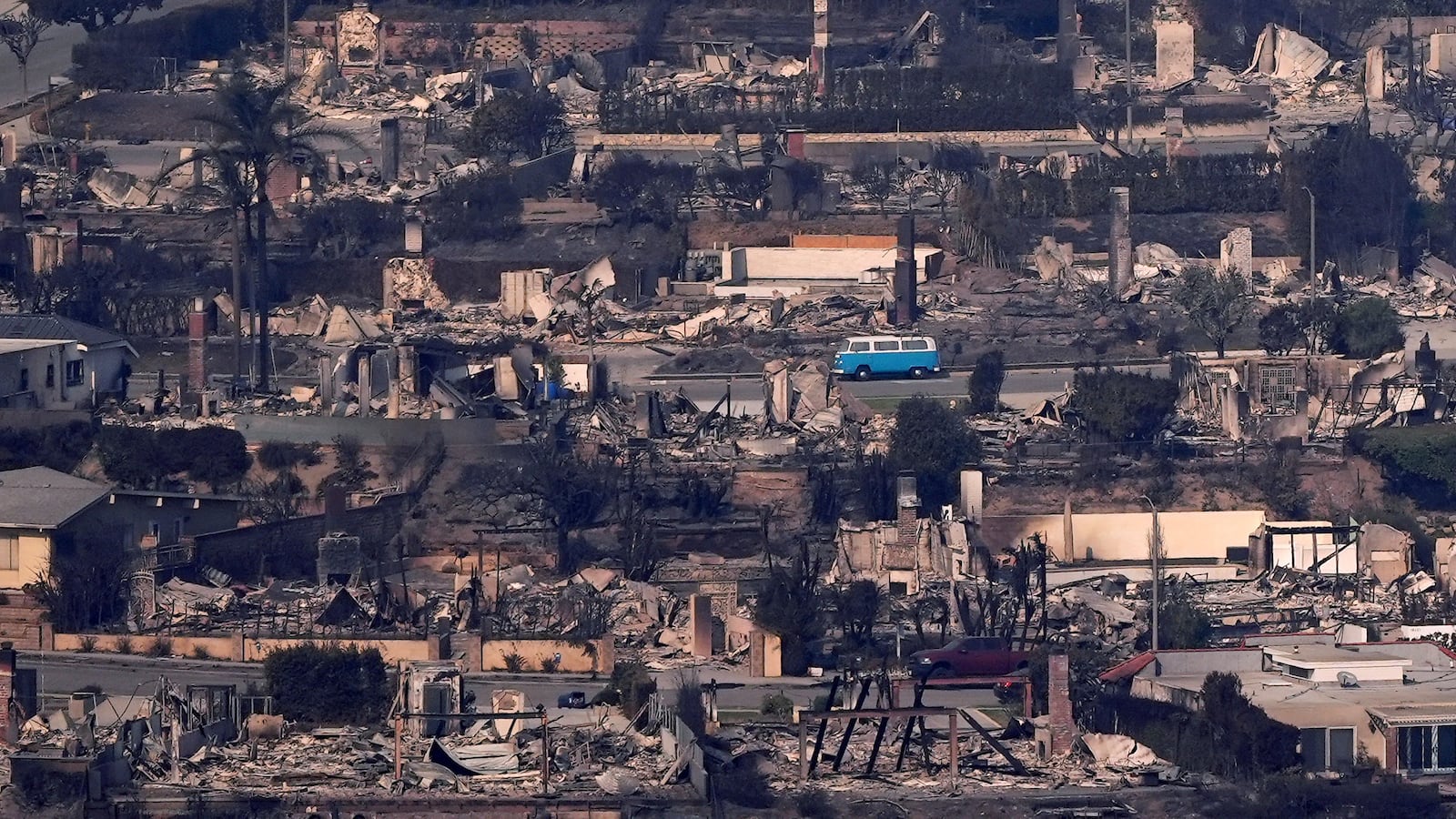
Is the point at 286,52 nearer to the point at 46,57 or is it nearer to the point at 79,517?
the point at 46,57

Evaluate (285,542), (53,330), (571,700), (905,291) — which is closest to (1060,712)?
(571,700)

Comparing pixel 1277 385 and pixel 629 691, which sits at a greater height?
pixel 1277 385

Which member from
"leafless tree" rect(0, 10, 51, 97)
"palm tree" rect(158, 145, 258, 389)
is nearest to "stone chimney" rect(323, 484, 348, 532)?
"palm tree" rect(158, 145, 258, 389)

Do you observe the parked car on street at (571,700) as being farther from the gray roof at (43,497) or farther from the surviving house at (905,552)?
the gray roof at (43,497)

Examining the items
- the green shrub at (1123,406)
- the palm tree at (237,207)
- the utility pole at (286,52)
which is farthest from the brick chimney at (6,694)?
the utility pole at (286,52)

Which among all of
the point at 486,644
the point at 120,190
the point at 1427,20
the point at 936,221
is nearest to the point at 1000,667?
the point at 486,644

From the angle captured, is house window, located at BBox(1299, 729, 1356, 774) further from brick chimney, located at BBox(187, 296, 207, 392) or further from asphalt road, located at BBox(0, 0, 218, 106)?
asphalt road, located at BBox(0, 0, 218, 106)
